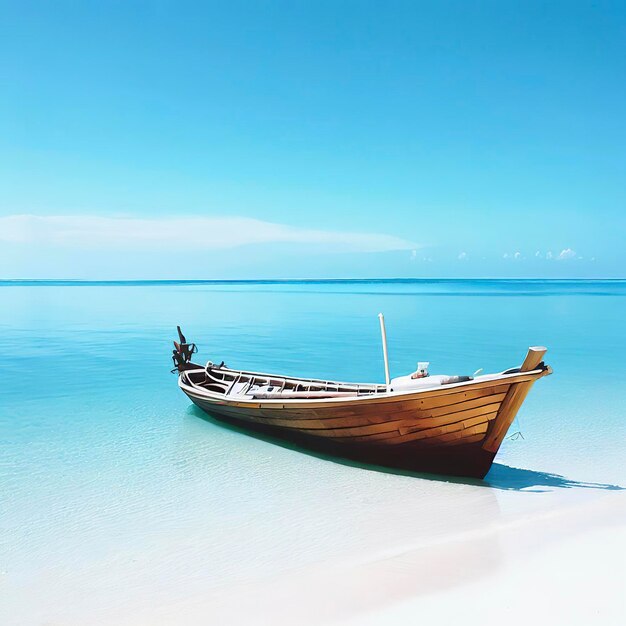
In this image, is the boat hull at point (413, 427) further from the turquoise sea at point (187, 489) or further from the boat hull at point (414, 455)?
the turquoise sea at point (187, 489)

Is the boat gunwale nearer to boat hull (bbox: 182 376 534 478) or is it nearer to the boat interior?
boat hull (bbox: 182 376 534 478)

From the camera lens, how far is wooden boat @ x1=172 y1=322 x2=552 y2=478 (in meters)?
8.62

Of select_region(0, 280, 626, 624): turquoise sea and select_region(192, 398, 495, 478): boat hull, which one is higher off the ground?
select_region(192, 398, 495, 478): boat hull

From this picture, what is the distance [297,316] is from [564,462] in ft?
131

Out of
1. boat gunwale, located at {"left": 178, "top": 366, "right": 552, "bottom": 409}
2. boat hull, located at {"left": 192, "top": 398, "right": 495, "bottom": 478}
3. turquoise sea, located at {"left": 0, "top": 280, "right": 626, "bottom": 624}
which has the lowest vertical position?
turquoise sea, located at {"left": 0, "top": 280, "right": 626, "bottom": 624}

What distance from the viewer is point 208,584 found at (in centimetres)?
664

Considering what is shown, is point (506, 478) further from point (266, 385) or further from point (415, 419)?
point (266, 385)

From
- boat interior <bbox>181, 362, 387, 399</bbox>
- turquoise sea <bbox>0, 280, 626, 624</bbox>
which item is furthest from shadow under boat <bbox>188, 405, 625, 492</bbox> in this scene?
boat interior <bbox>181, 362, 387, 399</bbox>

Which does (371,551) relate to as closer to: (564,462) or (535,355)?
(535,355)

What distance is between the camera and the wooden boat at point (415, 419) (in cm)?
862

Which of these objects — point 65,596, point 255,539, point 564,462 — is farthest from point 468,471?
point 65,596

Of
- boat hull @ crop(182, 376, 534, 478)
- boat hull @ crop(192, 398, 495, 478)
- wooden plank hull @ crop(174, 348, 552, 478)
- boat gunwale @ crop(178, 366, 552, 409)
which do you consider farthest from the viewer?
boat hull @ crop(192, 398, 495, 478)

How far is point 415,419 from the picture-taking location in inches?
360

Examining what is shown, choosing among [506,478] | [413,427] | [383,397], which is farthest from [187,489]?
[506,478]
